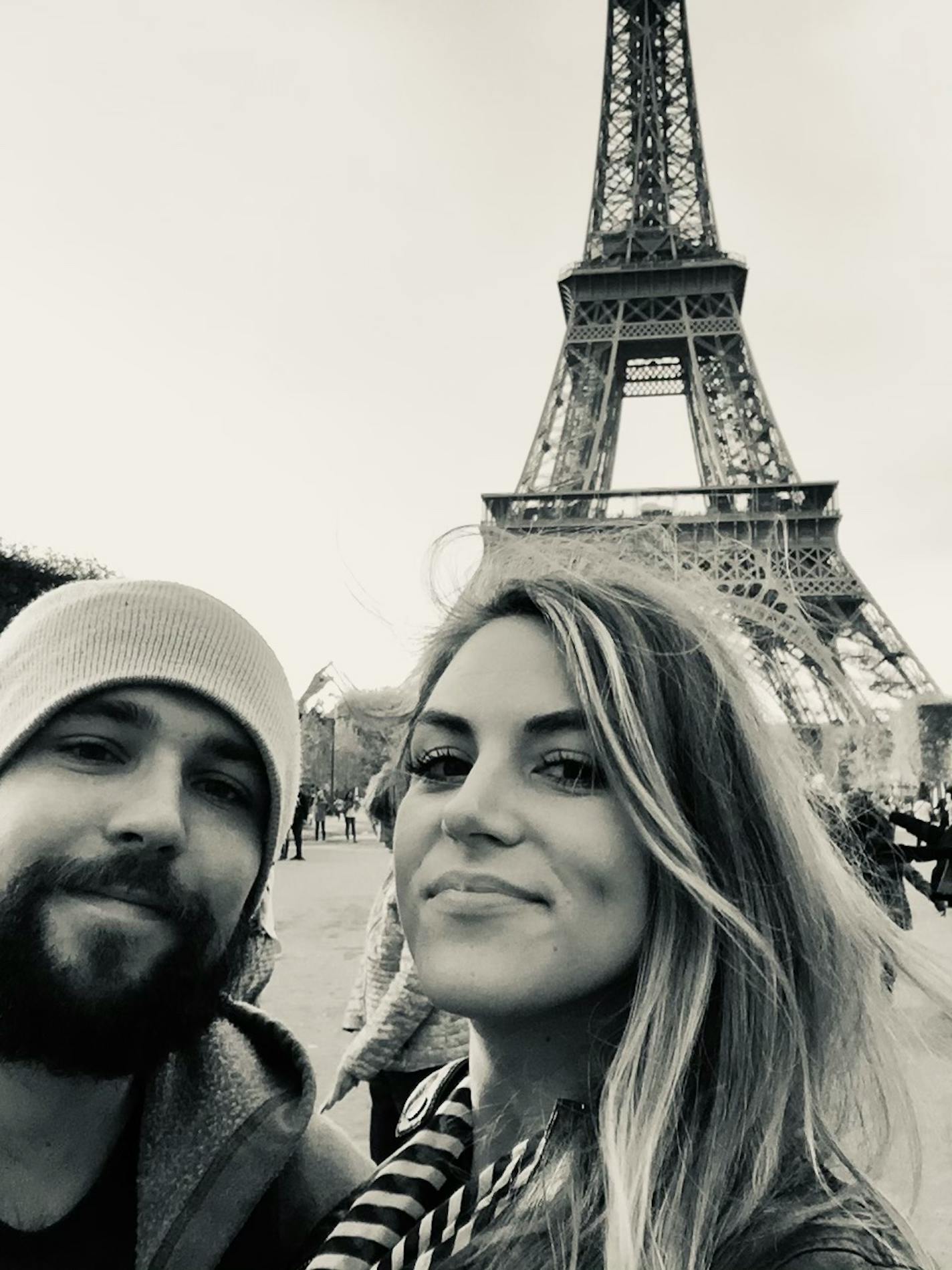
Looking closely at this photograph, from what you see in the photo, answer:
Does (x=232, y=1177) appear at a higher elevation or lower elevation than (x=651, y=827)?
lower

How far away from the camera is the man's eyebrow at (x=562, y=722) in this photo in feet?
4.80

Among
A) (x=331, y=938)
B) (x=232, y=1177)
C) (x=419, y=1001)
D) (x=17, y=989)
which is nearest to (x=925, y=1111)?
(x=419, y=1001)

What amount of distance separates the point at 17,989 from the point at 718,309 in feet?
112

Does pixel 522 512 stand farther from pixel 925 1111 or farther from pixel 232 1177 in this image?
pixel 232 1177

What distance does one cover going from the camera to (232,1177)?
163cm

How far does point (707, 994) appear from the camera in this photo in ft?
4.41

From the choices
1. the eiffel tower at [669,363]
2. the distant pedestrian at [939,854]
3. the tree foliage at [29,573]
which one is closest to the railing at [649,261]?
the eiffel tower at [669,363]

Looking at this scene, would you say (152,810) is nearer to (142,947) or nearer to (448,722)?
(142,947)

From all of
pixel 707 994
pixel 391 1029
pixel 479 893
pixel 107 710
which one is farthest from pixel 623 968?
pixel 391 1029

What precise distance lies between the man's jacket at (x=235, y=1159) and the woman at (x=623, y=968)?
0.27 m

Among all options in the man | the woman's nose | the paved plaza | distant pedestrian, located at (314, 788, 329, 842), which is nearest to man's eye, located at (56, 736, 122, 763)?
the man

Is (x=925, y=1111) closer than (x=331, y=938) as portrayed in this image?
Yes

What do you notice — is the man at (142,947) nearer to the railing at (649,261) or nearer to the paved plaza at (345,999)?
the paved plaza at (345,999)

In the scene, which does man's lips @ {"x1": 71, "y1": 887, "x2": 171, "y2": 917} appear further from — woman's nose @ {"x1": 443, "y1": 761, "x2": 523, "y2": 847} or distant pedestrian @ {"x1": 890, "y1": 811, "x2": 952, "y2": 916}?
distant pedestrian @ {"x1": 890, "y1": 811, "x2": 952, "y2": 916}
